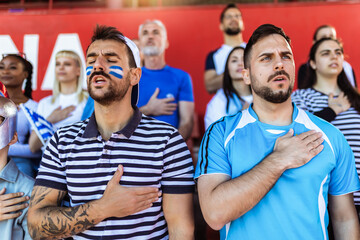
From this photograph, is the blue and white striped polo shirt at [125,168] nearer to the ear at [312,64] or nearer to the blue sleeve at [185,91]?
the blue sleeve at [185,91]

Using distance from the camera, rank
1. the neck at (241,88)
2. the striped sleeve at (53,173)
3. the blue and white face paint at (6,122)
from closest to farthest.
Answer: the striped sleeve at (53,173), the blue and white face paint at (6,122), the neck at (241,88)

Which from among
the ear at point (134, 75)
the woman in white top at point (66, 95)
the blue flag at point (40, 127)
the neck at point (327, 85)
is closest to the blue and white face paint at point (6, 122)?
the blue flag at point (40, 127)

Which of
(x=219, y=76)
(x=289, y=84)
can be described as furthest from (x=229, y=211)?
(x=219, y=76)

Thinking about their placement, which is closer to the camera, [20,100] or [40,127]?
[40,127]

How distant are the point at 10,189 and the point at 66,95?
5.24ft

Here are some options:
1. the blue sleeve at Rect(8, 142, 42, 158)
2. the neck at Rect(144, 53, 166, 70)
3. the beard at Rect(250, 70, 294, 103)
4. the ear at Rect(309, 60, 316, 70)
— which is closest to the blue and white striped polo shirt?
the beard at Rect(250, 70, 294, 103)

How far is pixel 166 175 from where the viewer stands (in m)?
1.91

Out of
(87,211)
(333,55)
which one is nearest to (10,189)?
(87,211)

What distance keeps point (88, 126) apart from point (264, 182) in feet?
3.52

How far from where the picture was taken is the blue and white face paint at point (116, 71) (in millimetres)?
2045

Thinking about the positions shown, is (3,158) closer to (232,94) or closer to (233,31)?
(232,94)

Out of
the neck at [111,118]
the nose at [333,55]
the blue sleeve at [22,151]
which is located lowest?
the blue sleeve at [22,151]

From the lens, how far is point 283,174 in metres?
1.78

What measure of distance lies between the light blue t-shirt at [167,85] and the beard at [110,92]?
1.25 metres
